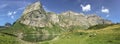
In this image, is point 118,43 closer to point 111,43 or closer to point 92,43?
point 111,43

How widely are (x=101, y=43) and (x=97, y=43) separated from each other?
1957 millimetres

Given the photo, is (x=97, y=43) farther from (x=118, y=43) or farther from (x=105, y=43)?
(x=118, y=43)

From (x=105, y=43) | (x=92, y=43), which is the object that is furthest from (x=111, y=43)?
(x=92, y=43)

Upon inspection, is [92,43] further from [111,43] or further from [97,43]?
[111,43]

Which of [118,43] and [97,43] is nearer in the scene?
[118,43]

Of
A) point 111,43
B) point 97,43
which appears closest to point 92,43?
point 97,43

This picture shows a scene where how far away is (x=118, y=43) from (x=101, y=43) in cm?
894

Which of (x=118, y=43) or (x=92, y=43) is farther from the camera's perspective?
(x=92, y=43)

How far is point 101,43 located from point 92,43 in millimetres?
5156

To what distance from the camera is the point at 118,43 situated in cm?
10038

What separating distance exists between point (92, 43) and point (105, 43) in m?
7.08

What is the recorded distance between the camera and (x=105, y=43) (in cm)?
10538

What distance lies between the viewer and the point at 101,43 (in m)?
106

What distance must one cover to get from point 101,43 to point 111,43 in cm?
503
